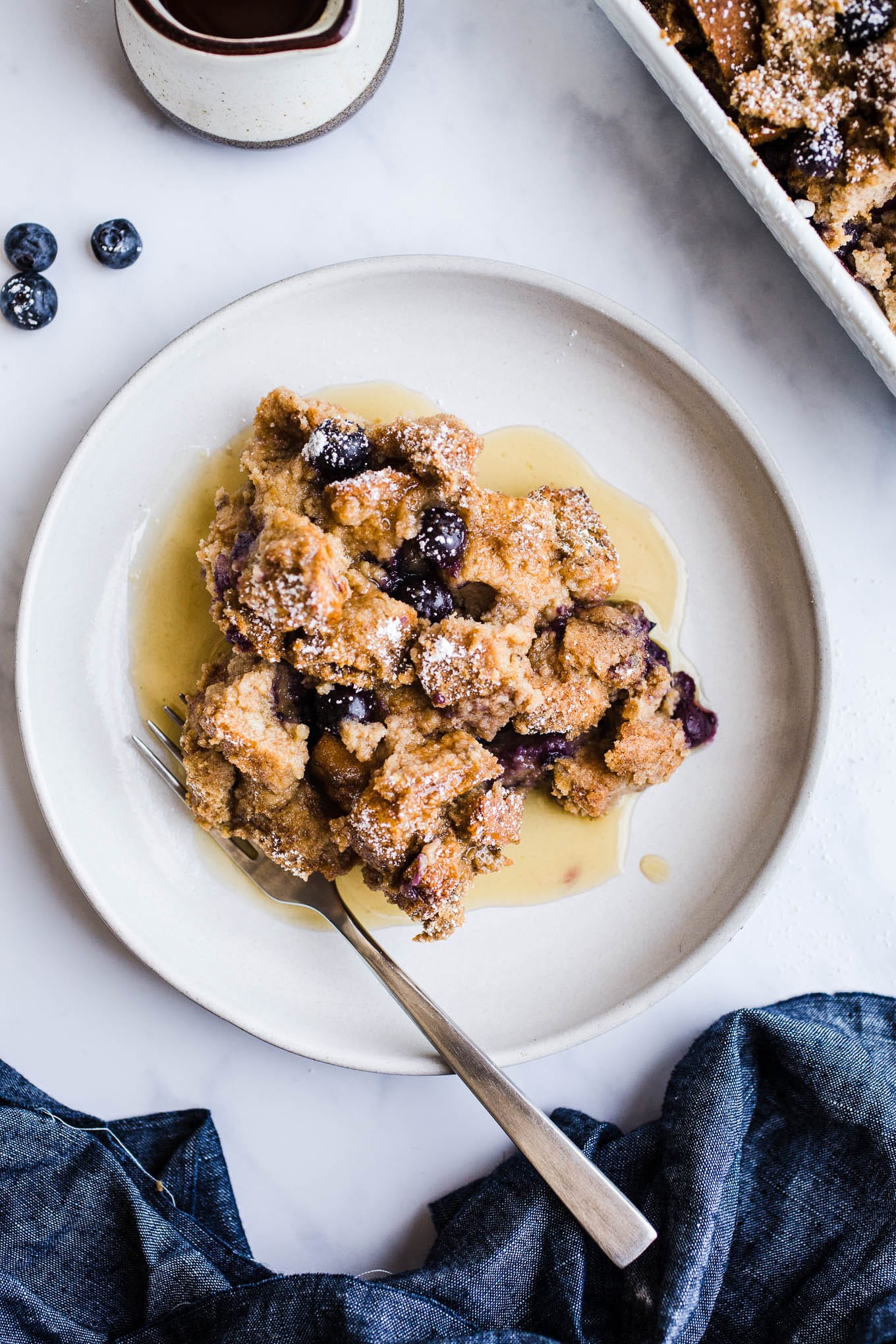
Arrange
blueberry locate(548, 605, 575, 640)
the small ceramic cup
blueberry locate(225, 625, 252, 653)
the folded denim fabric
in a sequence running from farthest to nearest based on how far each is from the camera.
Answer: the folded denim fabric
blueberry locate(548, 605, 575, 640)
blueberry locate(225, 625, 252, 653)
the small ceramic cup

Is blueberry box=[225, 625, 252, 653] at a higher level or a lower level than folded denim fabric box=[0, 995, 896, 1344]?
higher

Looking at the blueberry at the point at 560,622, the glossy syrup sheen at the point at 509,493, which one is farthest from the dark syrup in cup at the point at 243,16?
the blueberry at the point at 560,622

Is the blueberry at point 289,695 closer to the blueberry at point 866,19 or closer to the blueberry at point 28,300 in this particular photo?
the blueberry at point 28,300

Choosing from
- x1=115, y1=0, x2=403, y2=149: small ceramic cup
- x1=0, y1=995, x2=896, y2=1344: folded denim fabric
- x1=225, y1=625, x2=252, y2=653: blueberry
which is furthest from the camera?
x1=0, y1=995, x2=896, y2=1344: folded denim fabric

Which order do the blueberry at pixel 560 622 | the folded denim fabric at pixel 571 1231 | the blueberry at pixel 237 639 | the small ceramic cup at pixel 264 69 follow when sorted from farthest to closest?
the folded denim fabric at pixel 571 1231, the blueberry at pixel 560 622, the blueberry at pixel 237 639, the small ceramic cup at pixel 264 69

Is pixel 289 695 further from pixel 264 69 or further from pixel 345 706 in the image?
pixel 264 69

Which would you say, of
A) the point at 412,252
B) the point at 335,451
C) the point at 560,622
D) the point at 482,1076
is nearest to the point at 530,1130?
the point at 482,1076

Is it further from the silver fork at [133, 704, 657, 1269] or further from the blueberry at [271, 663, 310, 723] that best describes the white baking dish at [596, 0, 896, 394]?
the silver fork at [133, 704, 657, 1269]

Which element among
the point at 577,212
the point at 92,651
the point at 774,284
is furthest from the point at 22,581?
the point at 774,284

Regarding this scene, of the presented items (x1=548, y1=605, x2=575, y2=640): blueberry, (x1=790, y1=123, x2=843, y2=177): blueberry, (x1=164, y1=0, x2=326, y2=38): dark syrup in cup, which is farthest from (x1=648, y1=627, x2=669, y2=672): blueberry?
(x1=164, y1=0, x2=326, y2=38): dark syrup in cup
